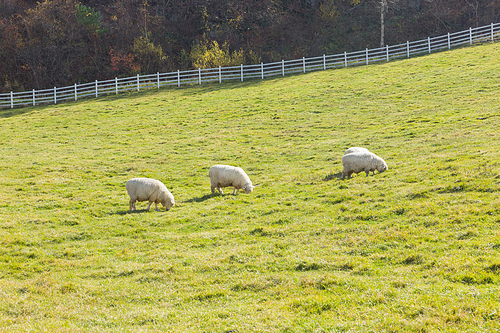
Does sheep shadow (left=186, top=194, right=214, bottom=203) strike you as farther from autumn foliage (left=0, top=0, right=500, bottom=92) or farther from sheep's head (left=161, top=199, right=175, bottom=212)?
autumn foliage (left=0, top=0, right=500, bottom=92)

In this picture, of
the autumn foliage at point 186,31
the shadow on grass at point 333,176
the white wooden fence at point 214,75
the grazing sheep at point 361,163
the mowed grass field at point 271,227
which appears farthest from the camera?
the autumn foliage at point 186,31

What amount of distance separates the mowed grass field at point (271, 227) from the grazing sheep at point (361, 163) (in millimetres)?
480

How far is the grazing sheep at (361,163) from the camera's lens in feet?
47.2

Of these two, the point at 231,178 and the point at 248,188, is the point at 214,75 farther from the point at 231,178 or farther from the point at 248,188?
the point at 248,188

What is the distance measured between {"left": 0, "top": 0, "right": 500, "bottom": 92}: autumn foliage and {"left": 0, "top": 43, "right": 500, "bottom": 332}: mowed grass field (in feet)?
67.5

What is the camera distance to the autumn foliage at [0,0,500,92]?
43844 millimetres

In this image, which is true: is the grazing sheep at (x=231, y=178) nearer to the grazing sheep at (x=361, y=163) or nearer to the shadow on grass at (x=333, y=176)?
→ the shadow on grass at (x=333, y=176)

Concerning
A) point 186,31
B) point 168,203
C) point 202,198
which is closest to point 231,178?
point 202,198

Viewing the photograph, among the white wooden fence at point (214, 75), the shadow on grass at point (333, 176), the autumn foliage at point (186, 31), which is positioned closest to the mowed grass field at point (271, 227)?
the shadow on grass at point (333, 176)

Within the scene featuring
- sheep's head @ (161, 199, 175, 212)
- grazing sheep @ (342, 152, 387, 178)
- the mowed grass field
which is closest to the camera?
the mowed grass field

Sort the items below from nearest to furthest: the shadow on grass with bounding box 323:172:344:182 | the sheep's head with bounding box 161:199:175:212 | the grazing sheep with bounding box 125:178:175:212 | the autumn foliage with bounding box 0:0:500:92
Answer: the grazing sheep with bounding box 125:178:175:212, the sheep's head with bounding box 161:199:175:212, the shadow on grass with bounding box 323:172:344:182, the autumn foliage with bounding box 0:0:500:92

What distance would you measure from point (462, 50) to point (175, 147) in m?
26.4

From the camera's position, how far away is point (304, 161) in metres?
18.0

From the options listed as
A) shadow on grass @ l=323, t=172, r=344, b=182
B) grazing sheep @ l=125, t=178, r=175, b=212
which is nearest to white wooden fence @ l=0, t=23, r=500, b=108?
shadow on grass @ l=323, t=172, r=344, b=182
